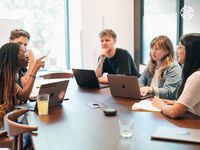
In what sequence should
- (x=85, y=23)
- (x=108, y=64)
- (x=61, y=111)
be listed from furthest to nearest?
(x=85, y=23)
(x=108, y=64)
(x=61, y=111)

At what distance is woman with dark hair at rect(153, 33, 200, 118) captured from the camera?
185cm

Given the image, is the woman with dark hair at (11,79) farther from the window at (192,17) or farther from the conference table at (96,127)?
the window at (192,17)

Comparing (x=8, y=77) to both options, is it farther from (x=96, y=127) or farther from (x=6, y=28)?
(x=6, y=28)

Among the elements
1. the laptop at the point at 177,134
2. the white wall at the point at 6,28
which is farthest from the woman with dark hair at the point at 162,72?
the white wall at the point at 6,28

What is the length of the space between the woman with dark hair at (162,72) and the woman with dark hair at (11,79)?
970mm

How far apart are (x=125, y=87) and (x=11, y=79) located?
88 cm

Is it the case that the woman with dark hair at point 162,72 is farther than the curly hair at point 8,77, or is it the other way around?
the woman with dark hair at point 162,72

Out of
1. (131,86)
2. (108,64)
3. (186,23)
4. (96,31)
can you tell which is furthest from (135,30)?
(131,86)

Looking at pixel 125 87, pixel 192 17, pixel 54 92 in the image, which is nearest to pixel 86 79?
pixel 125 87

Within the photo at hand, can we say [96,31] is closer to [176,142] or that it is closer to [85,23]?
[85,23]

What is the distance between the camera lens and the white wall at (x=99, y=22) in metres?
4.70

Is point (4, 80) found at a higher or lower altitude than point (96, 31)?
lower

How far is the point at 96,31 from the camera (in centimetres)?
476

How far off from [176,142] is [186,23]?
290cm
